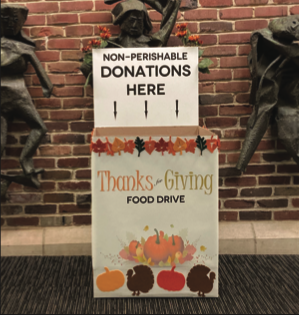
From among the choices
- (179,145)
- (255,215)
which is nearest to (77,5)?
→ (179,145)

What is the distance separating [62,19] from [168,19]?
63 centimetres

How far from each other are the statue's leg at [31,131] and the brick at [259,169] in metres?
1.20

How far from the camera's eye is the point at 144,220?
1.18m

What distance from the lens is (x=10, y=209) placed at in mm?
1714

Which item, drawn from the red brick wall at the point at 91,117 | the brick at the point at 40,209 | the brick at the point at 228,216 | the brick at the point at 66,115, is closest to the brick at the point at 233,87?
the red brick wall at the point at 91,117

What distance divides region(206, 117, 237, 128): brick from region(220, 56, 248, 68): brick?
30cm

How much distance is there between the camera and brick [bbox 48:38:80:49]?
1.63 m

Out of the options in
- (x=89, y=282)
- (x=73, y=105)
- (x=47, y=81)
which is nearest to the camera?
(x=89, y=282)

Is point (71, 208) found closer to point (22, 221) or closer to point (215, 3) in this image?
point (22, 221)

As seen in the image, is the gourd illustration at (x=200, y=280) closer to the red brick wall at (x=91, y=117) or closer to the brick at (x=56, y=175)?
the red brick wall at (x=91, y=117)

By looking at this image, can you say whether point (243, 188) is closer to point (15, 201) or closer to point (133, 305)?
point (133, 305)

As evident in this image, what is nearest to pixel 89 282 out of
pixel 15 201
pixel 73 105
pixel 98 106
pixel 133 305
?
pixel 133 305

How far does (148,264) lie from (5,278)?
74cm

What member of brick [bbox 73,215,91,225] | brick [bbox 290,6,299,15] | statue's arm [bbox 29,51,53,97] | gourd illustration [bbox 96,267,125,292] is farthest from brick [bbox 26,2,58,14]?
gourd illustration [bbox 96,267,125,292]
